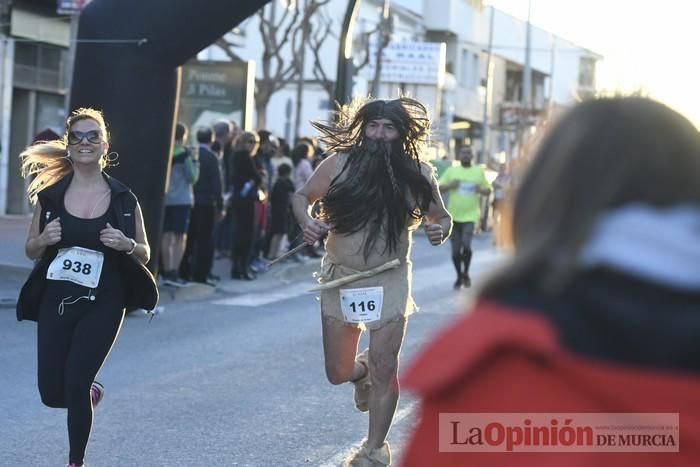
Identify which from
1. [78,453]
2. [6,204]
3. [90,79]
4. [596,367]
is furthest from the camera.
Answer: [6,204]

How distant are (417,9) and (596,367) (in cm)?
5878

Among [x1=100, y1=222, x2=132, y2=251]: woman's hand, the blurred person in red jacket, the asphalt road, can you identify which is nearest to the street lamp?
the asphalt road

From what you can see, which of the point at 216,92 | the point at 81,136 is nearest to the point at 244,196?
the point at 216,92

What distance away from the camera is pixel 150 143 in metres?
12.5

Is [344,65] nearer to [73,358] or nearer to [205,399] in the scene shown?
[205,399]

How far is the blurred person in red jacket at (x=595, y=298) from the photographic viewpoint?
6.25ft

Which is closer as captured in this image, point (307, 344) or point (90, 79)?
point (307, 344)

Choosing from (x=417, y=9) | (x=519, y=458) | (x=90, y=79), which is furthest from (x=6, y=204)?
(x=417, y=9)

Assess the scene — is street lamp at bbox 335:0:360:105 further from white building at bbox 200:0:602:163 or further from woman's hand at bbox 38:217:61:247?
white building at bbox 200:0:602:163

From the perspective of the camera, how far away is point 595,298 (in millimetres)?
1917

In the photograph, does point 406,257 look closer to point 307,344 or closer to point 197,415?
point 197,415

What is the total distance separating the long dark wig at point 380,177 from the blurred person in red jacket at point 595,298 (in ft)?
14.1

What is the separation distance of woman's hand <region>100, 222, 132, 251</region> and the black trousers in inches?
375

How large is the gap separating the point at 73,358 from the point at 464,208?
11730mm
